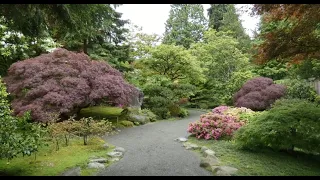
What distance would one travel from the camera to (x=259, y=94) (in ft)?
44.4

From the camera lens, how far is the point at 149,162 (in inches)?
212

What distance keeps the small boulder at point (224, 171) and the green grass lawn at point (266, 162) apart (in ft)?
0.35

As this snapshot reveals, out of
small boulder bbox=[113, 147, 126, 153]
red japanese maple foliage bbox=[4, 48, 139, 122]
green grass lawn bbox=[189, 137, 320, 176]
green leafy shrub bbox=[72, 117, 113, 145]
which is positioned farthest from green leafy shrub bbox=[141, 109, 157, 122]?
green grass lawn bbox=[189, 137, 320, 176]

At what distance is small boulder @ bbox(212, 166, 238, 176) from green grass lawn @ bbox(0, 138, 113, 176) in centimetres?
219

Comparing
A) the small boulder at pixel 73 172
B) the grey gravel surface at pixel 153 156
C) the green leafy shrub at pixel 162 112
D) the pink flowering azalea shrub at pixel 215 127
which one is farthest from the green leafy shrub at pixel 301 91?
the small boulder at pixel 73 172

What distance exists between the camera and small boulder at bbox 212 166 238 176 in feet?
14.5

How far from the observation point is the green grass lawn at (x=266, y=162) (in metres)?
4.75

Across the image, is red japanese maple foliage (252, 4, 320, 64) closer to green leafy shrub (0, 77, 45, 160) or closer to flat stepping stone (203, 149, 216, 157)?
flat stepping stone (203, 149, 216, 157)

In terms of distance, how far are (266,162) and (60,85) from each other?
22.4ft

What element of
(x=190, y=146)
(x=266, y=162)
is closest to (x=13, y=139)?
(x=190, y=146)

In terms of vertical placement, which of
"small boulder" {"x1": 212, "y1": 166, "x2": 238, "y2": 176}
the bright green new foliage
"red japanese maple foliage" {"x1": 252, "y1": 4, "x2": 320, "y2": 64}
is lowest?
"small boulder" {"x1": 212, "y1": 166, "x2": 238, "y2": 176}

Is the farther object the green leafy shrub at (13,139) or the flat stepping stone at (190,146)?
the flat stepping stone at (190,146)

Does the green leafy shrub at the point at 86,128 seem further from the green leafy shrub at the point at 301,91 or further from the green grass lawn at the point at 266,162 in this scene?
the green leafy shrub at the point at 301,91
